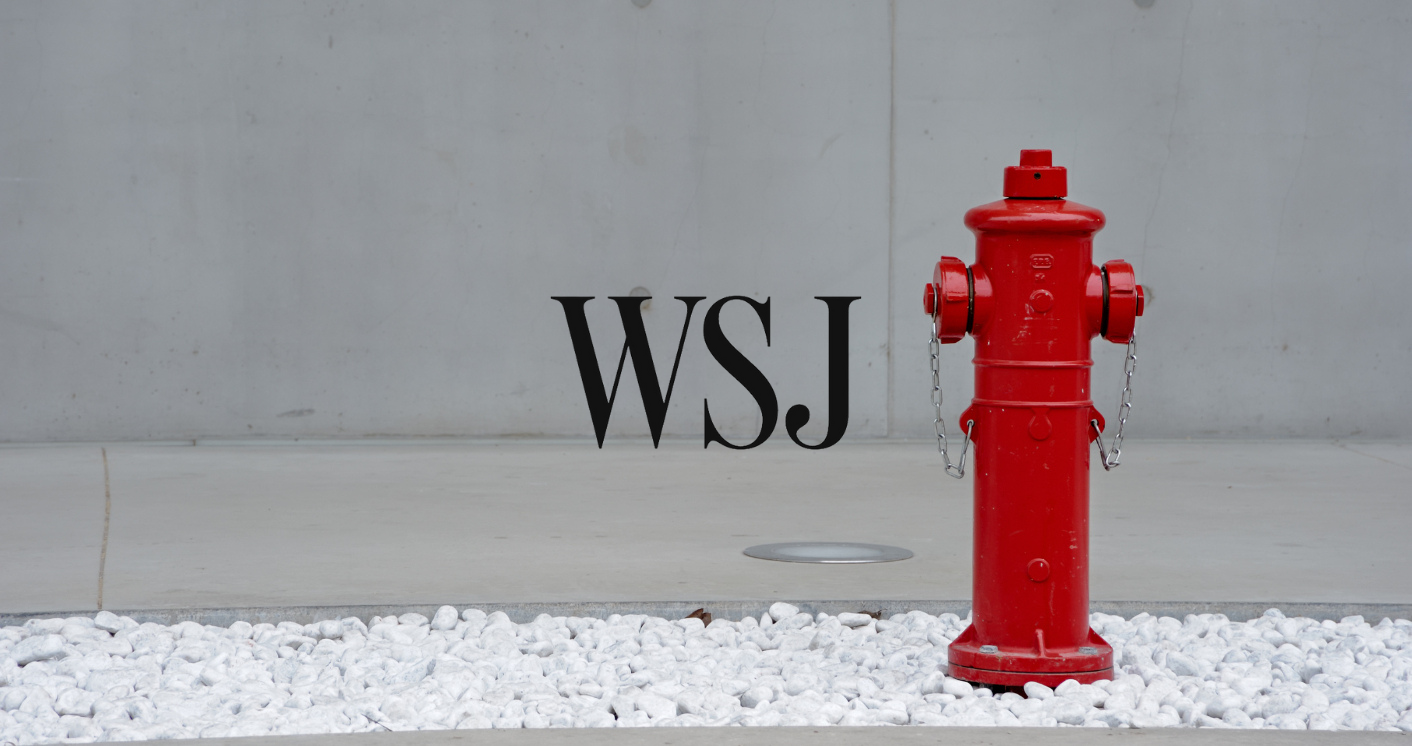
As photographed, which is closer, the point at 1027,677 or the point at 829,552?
the point at 1027,677

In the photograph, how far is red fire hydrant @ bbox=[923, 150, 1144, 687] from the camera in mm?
3045

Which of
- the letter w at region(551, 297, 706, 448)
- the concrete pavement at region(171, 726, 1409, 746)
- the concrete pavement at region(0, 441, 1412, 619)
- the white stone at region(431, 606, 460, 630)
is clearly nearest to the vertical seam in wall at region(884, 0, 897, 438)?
the concrete pavement at region(0, 441, 1412, 619)

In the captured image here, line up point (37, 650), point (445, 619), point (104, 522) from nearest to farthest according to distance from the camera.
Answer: point (37, 650) → point (445, 619) → point (104, 522)

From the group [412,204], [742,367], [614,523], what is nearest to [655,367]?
[742,367]

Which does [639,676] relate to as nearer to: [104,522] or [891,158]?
[104,522]

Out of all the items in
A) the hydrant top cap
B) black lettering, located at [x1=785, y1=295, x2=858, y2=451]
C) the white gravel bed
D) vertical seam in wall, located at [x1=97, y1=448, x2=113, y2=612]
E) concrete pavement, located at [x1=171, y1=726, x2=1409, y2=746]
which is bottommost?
the white gravel bed

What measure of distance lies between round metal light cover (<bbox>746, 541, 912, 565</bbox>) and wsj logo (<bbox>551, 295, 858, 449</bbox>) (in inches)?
128

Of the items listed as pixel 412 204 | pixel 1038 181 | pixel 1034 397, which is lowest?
pixel 1034 397

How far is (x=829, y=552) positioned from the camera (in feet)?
15.5

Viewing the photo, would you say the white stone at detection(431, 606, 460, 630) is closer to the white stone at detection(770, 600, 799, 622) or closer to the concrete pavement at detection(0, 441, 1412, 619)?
the concrete pavement at detection(0, 441, 1412, 619)

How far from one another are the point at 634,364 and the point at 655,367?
12cm

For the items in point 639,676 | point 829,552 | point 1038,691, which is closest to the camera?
point 1038,691

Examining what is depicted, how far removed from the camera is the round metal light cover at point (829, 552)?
4602 millimetres

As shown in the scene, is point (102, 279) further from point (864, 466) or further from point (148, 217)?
point (864, 466)
